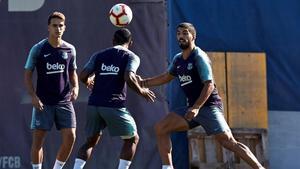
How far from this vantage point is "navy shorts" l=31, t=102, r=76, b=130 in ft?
23.3

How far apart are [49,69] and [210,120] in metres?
1.93

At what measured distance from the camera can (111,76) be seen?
7043 millimetres

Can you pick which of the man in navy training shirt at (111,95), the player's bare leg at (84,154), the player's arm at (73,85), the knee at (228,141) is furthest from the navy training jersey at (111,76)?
the knee at (228,141)

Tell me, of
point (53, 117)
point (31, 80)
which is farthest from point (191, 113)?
point (31, 80)

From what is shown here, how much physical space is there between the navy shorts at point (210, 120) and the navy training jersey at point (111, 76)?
793mm

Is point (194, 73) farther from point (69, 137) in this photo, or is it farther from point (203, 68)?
point (69, 137)

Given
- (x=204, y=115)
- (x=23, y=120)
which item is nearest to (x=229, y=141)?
(x=204, y=115)

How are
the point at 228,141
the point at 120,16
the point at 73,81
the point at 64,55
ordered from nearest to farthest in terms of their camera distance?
the point at 228,141, the point at 64,55, the point at 73,81, the point at 120,16

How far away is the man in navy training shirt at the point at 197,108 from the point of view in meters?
6.93

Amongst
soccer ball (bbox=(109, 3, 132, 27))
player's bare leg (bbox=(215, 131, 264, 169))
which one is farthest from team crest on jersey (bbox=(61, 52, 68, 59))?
player's bare leg (bbox=(215, 131, 264, 169))

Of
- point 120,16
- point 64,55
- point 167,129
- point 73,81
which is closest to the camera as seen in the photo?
point 167,129

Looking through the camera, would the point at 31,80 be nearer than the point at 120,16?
Yes

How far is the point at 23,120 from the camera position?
30.0ft

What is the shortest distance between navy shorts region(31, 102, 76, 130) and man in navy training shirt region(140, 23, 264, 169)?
40.9 inches
